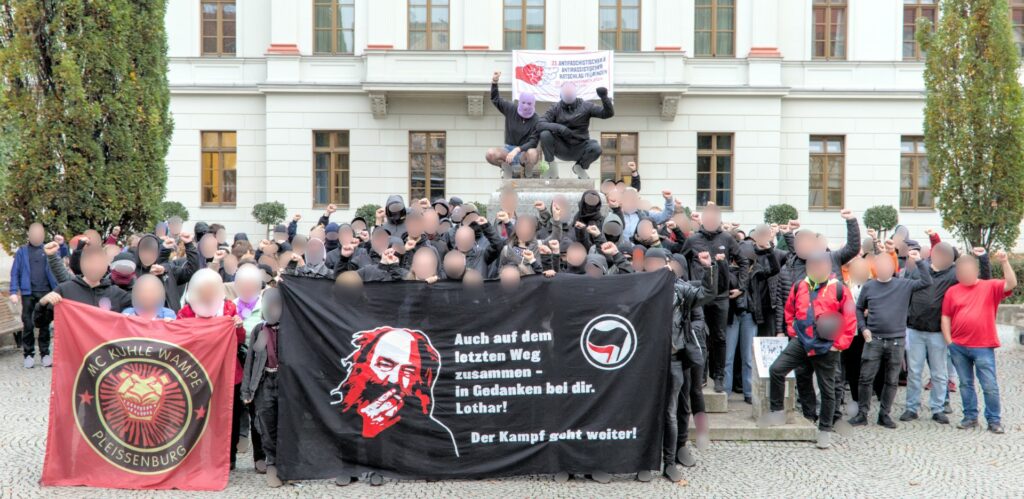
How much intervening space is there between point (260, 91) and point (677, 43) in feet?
41.0

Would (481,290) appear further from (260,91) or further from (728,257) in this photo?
(260,91)

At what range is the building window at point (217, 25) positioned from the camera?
84.5 ft

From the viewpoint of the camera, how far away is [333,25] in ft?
83.0

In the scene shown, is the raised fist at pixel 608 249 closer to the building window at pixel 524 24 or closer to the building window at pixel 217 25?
the building window at pixel 524 24

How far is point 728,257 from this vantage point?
9.21 meters

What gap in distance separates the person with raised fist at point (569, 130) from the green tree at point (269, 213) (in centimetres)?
1448

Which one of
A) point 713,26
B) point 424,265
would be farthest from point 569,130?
point 713,26

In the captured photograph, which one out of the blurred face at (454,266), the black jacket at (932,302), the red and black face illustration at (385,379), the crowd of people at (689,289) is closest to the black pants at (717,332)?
the crowd of people at (689,289)

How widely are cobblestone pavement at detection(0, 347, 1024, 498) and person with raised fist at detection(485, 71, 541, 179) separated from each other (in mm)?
5549

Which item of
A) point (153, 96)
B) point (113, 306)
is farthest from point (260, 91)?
point (113, 306)

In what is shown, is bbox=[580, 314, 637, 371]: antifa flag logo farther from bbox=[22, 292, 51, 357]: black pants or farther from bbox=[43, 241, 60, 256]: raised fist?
bbox=[22, 292, 51, 357]: black pants

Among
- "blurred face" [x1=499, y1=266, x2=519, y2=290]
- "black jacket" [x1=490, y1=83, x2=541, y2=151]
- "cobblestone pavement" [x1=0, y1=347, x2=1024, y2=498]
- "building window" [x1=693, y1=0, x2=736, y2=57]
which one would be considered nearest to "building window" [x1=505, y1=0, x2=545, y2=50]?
"building window" [x1=693, y1=0, x2=736, y2=57]

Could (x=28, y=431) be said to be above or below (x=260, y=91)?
below

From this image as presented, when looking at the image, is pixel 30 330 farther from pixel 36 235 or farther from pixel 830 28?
pixel 830 28
